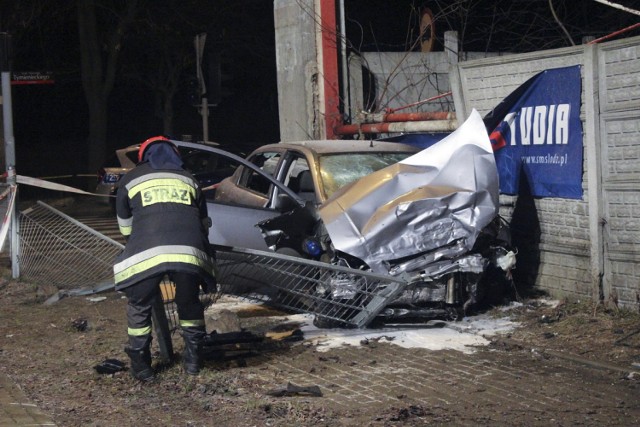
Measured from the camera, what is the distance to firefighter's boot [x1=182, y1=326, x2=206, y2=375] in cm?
632

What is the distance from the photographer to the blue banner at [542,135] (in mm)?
8141

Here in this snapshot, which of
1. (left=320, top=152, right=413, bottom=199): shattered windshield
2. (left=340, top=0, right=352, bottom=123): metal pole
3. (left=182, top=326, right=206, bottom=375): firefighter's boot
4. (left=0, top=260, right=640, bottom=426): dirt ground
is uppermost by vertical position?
(left=340, top=0, right=352, bottom=123): metal pole

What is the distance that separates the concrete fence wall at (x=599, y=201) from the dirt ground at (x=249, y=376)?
291 millimetres

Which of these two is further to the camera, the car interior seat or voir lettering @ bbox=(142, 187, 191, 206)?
the car interior seat

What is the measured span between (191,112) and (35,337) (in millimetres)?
27967

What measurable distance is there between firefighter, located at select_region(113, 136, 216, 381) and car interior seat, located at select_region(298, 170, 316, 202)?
246cm

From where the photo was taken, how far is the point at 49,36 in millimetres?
30562

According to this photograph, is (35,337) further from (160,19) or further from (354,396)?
(160,19)

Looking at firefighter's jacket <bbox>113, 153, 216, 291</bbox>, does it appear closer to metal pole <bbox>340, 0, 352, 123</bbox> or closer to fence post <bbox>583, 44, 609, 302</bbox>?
fence post <bbox>583, 44, 609, 302</bbox>

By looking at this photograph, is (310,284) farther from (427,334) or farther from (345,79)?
(345,79)

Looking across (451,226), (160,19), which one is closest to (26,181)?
(451,226)

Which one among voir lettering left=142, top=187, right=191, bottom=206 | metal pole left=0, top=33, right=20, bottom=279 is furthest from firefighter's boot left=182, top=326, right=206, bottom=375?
metal pole left=0, top=33, right=20, bottom=279

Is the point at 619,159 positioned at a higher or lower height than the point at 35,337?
higher

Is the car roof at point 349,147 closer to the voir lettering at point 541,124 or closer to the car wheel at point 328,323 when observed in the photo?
the voir lettering at point 541,124
